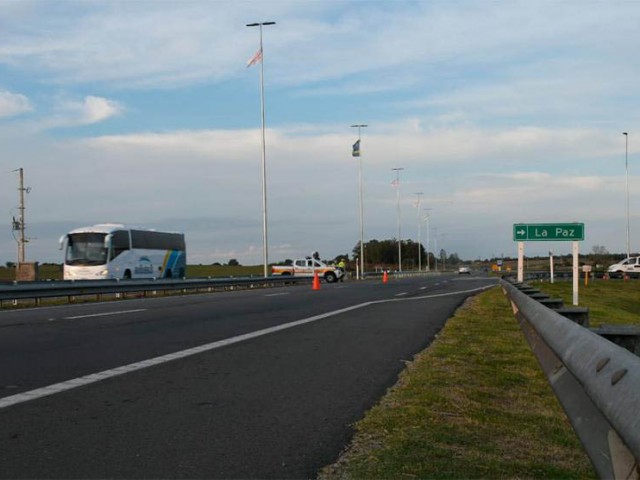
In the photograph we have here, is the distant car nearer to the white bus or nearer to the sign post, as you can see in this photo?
the white bus

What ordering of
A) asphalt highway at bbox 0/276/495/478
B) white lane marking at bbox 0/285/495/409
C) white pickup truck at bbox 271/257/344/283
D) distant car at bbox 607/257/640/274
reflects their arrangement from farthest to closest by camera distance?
distant car at bbox 607/257/640/274
white pickup truck at bbox 271/257/344/283
white lane marking at bbox 0/285/495/409
asphalt highway at bbox 0/276/495/478

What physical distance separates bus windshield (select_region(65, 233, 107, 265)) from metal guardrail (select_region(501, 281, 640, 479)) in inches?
1567

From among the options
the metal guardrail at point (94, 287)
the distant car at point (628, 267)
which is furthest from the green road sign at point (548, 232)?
the distant car at point (628, 267)

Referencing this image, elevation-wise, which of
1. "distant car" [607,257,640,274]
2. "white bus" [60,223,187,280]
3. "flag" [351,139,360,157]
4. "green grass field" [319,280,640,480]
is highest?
"flag" [351,139,360,157]

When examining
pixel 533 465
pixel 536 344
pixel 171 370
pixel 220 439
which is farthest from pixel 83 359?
pixel 533 465

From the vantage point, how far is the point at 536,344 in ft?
23.8

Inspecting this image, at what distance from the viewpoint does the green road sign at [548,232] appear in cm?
2206

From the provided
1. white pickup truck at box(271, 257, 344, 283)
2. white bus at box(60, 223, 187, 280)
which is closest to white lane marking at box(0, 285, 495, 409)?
white bus at box(60, 223, 187, 280)

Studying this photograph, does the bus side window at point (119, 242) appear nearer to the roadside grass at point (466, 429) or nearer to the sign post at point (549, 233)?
the sign post at point (549, 233)

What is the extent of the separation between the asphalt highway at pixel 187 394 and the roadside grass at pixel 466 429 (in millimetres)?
256

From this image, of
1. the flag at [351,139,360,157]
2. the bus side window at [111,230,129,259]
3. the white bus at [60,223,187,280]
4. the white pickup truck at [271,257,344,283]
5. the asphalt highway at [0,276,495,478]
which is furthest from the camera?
the flag at [351,139,360,157]

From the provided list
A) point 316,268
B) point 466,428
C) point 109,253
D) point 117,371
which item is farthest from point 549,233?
point 316,268

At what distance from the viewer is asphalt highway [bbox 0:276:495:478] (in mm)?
4969

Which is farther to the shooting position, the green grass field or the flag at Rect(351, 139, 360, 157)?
the flag at Rect(351, 139, 360, 157)
